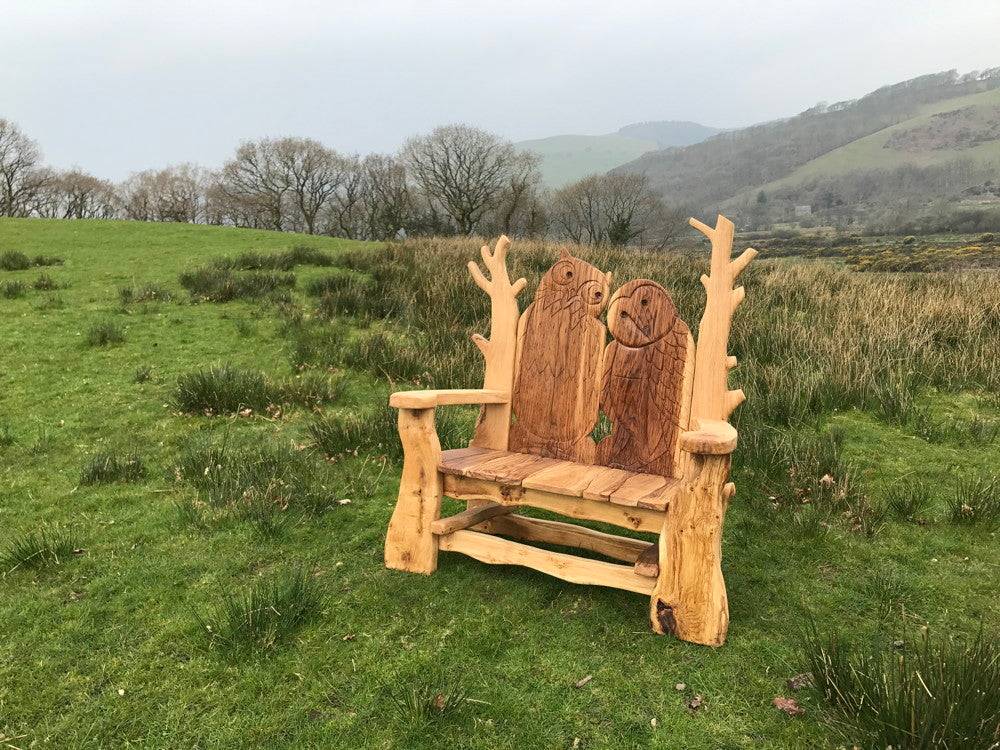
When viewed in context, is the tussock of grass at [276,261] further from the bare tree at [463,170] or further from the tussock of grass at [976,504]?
the bare tree at [463,170]

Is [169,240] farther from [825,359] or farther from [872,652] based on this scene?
[872,652]

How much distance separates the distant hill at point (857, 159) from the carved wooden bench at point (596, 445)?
49.4 m

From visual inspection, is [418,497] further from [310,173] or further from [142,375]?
[310,173]

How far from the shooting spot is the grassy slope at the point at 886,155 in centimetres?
7656

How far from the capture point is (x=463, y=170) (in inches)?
1693

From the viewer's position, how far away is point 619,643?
2.47 metres

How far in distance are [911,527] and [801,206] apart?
220 ft

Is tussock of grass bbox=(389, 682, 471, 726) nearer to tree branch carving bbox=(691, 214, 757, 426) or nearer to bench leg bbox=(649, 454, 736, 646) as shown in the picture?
bench leg bbox=(649, 454, 736, 646)

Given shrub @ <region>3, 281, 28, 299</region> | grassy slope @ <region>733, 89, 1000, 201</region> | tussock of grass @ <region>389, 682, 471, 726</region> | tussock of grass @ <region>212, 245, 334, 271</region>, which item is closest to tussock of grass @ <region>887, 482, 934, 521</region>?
tussock of grass @ <region>389, 682, 471, 726</region>

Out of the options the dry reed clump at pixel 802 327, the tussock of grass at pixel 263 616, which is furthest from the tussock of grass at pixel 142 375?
the tussock of grass at pixel 263 616

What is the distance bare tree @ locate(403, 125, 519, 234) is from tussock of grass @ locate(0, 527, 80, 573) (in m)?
38.3

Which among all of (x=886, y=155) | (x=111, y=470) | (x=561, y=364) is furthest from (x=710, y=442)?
(x=886, y=155)

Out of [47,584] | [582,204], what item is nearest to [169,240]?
[47,584]

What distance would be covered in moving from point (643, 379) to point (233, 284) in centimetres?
878
